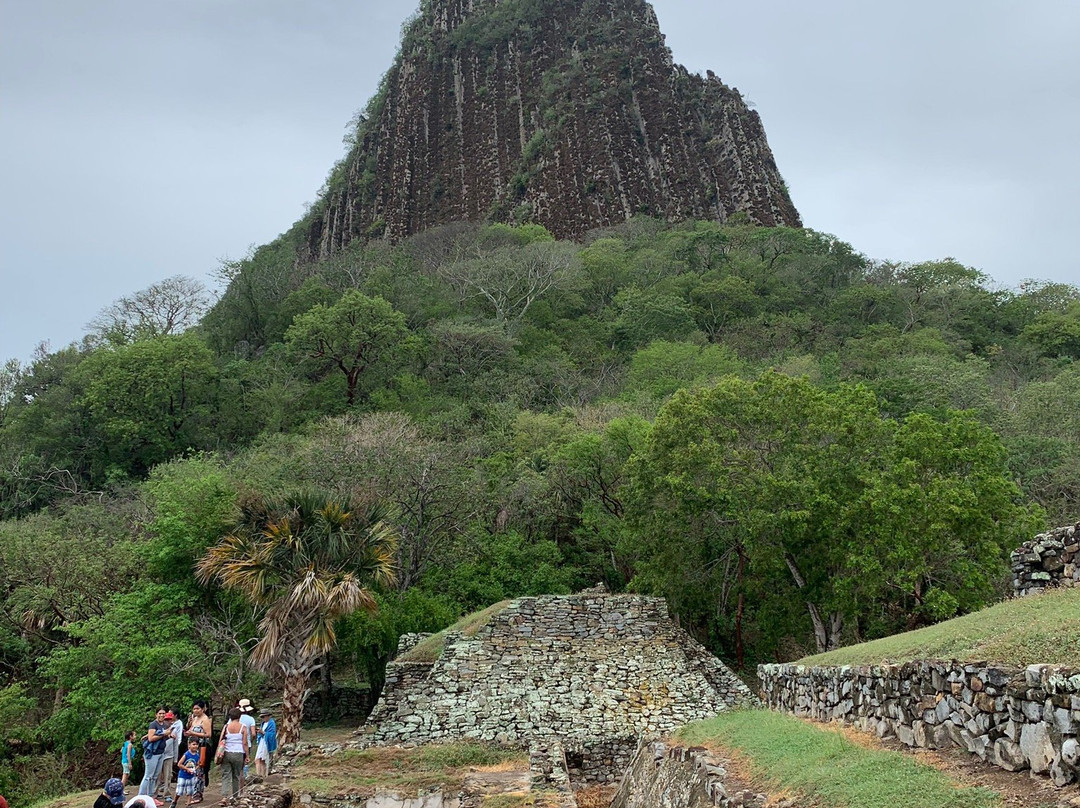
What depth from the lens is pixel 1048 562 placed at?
9820 mm

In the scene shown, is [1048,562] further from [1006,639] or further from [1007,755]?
[1007,755]

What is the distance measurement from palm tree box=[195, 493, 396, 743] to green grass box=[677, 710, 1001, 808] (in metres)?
8.15

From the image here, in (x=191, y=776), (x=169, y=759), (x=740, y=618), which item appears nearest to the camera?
(x=191, y=776)

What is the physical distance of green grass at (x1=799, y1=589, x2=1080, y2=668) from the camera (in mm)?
5602

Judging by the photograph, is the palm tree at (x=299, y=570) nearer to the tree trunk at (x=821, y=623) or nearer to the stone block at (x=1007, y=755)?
the tree trunk at (x=821, y=623)

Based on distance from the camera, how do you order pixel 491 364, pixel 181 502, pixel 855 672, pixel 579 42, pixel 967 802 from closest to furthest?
pixel 967 802 → pixel 855 672 → pixel 181 502 → pixel 491 364 → pixel 579 42

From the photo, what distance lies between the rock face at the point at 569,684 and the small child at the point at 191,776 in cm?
361

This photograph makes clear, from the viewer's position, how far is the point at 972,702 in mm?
5695

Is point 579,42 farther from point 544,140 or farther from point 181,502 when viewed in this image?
point 181,502

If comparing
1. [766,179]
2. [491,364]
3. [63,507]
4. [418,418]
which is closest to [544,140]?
[766,179]

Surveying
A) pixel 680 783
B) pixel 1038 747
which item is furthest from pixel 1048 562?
pixel 1038 747

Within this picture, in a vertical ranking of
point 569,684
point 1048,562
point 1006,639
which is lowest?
point 569,684

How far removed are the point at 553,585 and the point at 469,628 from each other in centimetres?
742

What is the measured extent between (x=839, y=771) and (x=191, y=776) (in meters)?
9.56
